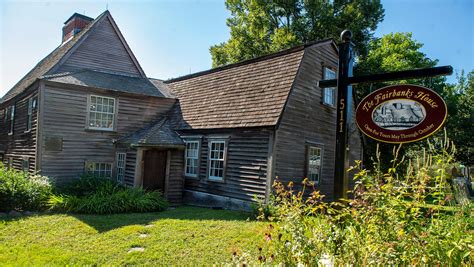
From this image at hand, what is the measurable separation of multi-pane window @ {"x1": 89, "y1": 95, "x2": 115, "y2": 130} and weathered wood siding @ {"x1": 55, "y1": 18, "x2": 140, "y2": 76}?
352 cm

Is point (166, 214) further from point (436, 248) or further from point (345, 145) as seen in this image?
point (436, 248)

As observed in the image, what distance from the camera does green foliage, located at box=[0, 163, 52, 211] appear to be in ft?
34.3

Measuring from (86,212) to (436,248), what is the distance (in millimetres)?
10110

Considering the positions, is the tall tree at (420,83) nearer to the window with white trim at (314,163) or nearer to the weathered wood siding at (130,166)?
the window with white trim at (314,163)

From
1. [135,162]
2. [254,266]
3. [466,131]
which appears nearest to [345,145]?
[254,266]

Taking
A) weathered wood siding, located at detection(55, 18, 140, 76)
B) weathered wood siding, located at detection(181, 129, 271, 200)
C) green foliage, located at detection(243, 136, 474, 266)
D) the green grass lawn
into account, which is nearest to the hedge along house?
weathered wood siding, located at detection(181, 129, 271, 200)

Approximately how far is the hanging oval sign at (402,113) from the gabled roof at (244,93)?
251 inches

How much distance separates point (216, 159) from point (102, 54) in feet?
32.0

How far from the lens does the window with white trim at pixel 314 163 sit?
13.6 metres

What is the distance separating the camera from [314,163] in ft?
45.9

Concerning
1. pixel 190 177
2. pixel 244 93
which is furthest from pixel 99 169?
pixel 244 93

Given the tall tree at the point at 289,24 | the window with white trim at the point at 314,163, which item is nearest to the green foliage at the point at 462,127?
the tall tree at the point at 289,24

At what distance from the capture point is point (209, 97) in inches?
614

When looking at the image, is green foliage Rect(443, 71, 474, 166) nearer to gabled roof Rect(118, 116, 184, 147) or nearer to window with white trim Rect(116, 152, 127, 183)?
gabled roof Rect(118, 116, 184, 147)
